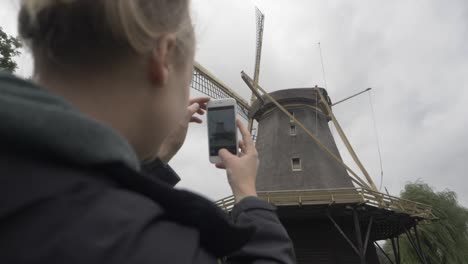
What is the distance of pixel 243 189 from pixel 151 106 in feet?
1.74

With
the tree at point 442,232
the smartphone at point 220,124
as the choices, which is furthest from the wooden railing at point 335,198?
the smartphone at point 220,124

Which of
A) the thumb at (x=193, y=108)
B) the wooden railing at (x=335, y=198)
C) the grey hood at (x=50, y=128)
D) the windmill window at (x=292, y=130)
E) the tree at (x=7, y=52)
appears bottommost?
the wooden railing at (x=335, y=198)

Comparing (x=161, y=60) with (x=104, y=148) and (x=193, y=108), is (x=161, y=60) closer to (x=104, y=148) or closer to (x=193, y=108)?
(x=104, y=148)

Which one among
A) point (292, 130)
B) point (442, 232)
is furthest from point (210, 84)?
point (442, 232)

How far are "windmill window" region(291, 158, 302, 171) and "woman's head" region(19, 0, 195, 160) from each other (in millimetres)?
14643

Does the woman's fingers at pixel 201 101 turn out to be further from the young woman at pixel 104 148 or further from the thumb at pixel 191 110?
the young woman at pixel 104 148

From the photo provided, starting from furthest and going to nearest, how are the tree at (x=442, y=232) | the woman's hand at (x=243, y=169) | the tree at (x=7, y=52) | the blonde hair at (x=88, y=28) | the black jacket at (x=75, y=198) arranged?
the tree at (x=442, y=232), the tree at (x=7, y=52), the woman's hand at (x=243, y=169), the blonde hair at (x=88, y=28), the black jacket at (x=75, y=198)

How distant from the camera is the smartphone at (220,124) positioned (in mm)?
1992

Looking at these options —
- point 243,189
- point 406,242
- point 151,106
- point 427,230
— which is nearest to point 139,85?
point 151,106

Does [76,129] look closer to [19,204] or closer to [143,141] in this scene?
[19,204]

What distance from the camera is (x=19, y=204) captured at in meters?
0.60

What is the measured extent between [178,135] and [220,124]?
322 mm

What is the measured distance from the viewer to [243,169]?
1422mm

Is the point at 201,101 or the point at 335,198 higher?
the point at 201,101
